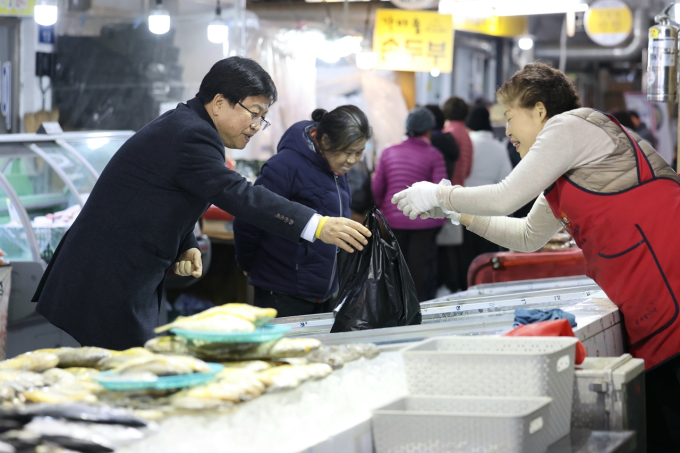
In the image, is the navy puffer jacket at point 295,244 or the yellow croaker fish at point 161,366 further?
the navy puffer jacket at point 295,244

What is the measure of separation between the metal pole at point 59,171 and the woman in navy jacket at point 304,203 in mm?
1863

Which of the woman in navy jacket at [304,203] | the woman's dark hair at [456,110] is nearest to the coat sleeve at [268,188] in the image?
the woman in navy jacket at [304,203]

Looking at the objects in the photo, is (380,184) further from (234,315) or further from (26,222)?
(234,315)

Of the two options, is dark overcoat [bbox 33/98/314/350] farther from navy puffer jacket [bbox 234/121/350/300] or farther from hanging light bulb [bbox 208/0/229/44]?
hanging light bulb [bbox 208/0/229/44]

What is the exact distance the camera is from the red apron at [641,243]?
2744 millimetres

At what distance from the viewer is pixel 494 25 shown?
12625 mm

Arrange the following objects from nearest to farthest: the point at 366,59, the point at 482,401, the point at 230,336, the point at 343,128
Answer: the point at 482,401 → the point at 230,336 → the point at 343,128 → the point at 366,59

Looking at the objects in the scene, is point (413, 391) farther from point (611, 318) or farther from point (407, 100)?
point (407, 100)

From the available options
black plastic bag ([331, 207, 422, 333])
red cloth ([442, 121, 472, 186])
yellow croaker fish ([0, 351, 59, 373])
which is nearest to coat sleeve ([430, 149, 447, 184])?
red cloth ([442, 121, 472, 186])

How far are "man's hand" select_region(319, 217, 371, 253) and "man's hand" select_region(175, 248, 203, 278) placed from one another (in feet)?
2.60

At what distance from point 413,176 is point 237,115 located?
428cm

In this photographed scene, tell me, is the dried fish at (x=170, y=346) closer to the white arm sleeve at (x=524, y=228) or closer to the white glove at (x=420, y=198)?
the white glove at (x=420, y=198)

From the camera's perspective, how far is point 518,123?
117 inches

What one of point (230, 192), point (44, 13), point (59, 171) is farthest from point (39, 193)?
point (230, 192)
